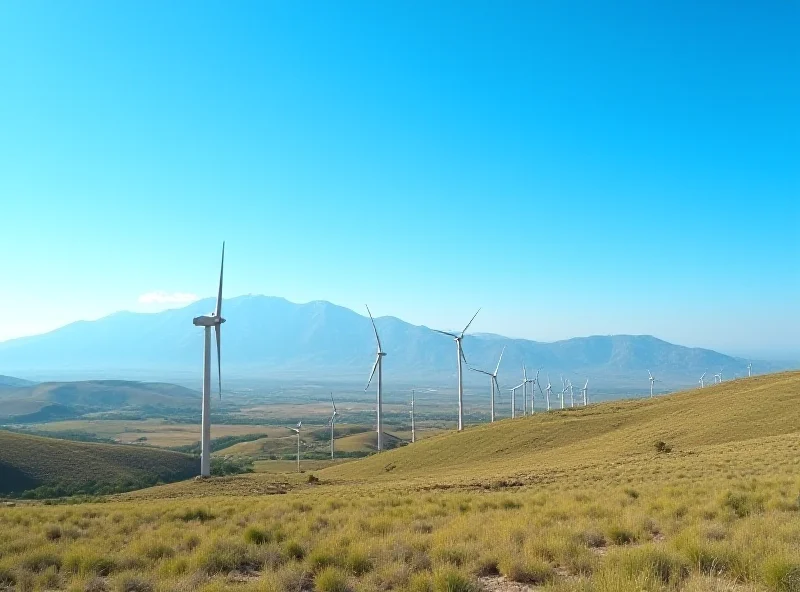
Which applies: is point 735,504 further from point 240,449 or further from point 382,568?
point 240,449

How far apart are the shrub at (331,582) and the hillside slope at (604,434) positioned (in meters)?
29.0

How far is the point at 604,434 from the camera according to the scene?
A: 54938mm

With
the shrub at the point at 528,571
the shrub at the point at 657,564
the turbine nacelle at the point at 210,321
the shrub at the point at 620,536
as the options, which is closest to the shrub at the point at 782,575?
the shrub at the point at 657,564

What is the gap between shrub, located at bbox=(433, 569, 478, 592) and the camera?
342 inches

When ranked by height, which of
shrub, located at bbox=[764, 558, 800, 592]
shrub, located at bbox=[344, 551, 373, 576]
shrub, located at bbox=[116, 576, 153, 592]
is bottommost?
shrub, located at bbox=[116, 576, 153, 592]

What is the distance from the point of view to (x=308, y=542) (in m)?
12.4

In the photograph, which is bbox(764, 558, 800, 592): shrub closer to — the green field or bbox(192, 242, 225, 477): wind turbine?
the green field

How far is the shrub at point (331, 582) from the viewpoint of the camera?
931 cm

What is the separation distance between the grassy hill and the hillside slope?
31016 mm

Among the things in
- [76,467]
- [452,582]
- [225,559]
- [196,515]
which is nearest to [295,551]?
[225,559]

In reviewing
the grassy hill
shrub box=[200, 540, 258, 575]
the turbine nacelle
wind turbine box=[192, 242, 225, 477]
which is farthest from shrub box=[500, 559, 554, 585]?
the grassy hill

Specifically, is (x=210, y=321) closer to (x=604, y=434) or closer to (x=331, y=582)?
(x=604, y=434)

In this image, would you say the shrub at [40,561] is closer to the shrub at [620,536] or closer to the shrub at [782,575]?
the shrub at [620,536]

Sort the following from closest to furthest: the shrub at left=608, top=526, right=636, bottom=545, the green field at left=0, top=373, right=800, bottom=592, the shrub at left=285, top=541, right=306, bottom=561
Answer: the green field at left=0, top=373, right=800, bottom=592 < the shrub at left=285, top=541, right=306, bottom=561 < the shrub at left=608, top=526, right=636, bottom=545
